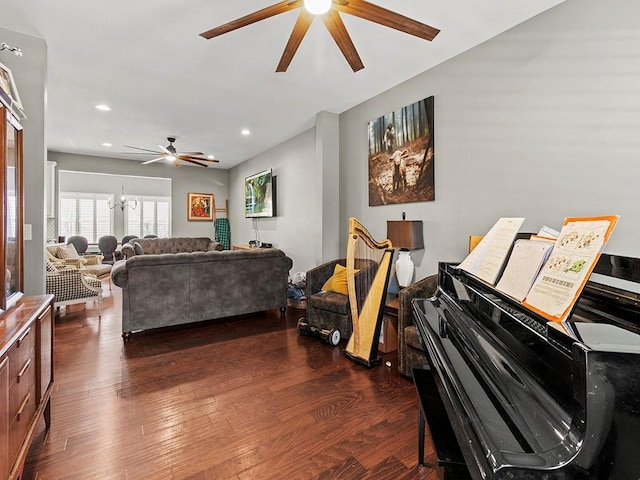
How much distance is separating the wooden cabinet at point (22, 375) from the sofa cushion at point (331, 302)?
2190mm

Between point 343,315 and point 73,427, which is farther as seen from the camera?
point 343,315

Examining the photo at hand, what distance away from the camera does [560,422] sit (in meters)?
0.66

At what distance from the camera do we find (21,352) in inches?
54.3

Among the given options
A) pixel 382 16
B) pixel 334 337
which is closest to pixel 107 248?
pixel 334 337

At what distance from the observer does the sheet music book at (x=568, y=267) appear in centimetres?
85

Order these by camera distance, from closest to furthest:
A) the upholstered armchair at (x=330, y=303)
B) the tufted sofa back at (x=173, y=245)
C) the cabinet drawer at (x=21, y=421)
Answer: the cabinet drawer at (x=21, y=421) < the upholstered armchair at (x=330, y=303) < the tufted sofa back at (x=173, y=245)

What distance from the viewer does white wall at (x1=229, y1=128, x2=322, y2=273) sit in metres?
4.98

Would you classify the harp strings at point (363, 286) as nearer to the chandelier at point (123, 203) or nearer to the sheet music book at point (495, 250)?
the sheet music book at point (495, 250)

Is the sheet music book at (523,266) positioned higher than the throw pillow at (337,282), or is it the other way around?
the sheet music book at (523,266)

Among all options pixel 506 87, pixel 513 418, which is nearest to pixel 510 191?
pixel 506 87

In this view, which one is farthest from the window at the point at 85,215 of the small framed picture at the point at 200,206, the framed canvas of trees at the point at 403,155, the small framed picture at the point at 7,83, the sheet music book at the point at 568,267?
the sheet music book at the point at 568,267

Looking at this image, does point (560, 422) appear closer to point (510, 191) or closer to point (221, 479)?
point (221, 479)

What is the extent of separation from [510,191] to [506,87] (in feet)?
2.77

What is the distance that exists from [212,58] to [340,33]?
1515mm
